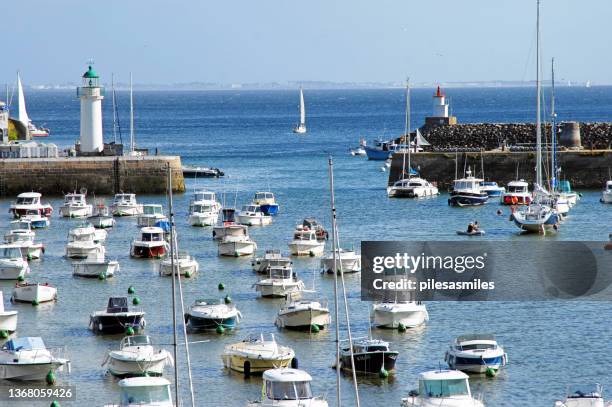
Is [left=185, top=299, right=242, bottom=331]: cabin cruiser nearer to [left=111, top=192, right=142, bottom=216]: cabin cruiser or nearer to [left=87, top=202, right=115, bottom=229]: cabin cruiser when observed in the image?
[left=87, top=202, right=115, bottom=229]: cabin cruiser

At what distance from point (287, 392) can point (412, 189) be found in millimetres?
44568

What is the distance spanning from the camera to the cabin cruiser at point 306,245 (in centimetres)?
5031

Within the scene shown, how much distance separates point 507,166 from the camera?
75.1 meters

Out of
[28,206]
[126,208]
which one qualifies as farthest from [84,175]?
[28,206]

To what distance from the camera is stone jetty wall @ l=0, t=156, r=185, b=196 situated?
7225 cm

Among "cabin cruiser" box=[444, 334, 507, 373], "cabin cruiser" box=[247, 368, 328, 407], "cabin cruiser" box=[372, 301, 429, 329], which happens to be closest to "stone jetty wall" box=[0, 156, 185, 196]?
"cabin cruiser" box=[372, 301, 429, 329]

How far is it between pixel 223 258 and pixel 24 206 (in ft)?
51.7

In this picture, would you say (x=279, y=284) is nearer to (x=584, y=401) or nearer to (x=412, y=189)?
(x=584, y=401)

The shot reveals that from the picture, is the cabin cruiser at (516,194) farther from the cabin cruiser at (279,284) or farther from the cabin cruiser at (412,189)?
the cabin cruiser at (279,284)

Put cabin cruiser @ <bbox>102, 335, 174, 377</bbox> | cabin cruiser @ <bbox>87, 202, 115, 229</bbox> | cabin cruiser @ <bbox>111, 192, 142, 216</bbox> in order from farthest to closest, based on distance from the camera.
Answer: cabin cruiser @ <bbox>111, 192, 142, 216</bbox> → cabin cruiser @ <bbox>87, 202, 115, 229</bbox> → cabin cruiser @ <bbox>102, 335, 174, 377</bbox>

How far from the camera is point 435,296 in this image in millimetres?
38969

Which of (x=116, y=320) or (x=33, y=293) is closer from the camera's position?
(x=116, y=320)

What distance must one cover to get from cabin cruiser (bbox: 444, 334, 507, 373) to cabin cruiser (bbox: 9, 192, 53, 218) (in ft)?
113

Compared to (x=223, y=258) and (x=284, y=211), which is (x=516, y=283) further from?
(x=284, y=211)
